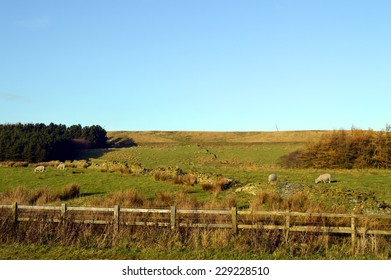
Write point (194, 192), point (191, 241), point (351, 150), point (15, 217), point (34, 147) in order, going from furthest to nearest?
point (34, 147)
point (351, 150)
point (194, 192)
point (15, 217)
point (191, 241)

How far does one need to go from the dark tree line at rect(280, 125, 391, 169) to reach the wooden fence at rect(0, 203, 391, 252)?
118 feet

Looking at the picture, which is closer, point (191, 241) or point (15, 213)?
point (191, 241)

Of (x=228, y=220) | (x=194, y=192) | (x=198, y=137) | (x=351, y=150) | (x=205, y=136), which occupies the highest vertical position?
(x=205, y=136)

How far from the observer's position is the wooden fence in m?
12.0

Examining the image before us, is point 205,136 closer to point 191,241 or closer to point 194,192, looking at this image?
point 194,192

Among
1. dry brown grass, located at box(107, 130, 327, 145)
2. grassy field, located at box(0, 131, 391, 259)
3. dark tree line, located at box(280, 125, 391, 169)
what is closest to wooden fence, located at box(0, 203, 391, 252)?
grassy field, located at box(0, 131, 391, 259)

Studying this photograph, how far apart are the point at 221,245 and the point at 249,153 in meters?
66.1

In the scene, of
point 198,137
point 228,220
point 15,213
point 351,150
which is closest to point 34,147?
point 351,150

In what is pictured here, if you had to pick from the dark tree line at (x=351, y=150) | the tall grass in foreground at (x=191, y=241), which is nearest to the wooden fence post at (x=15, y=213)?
the tall grass in foreground at (x=191, y=241)

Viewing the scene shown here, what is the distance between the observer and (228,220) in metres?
13.2

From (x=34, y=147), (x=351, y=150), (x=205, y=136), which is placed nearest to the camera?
(x=351, y=150)

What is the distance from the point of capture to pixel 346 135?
49281mm

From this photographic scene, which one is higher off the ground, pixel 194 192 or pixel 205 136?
pixel 205 136

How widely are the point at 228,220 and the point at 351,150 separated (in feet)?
128
